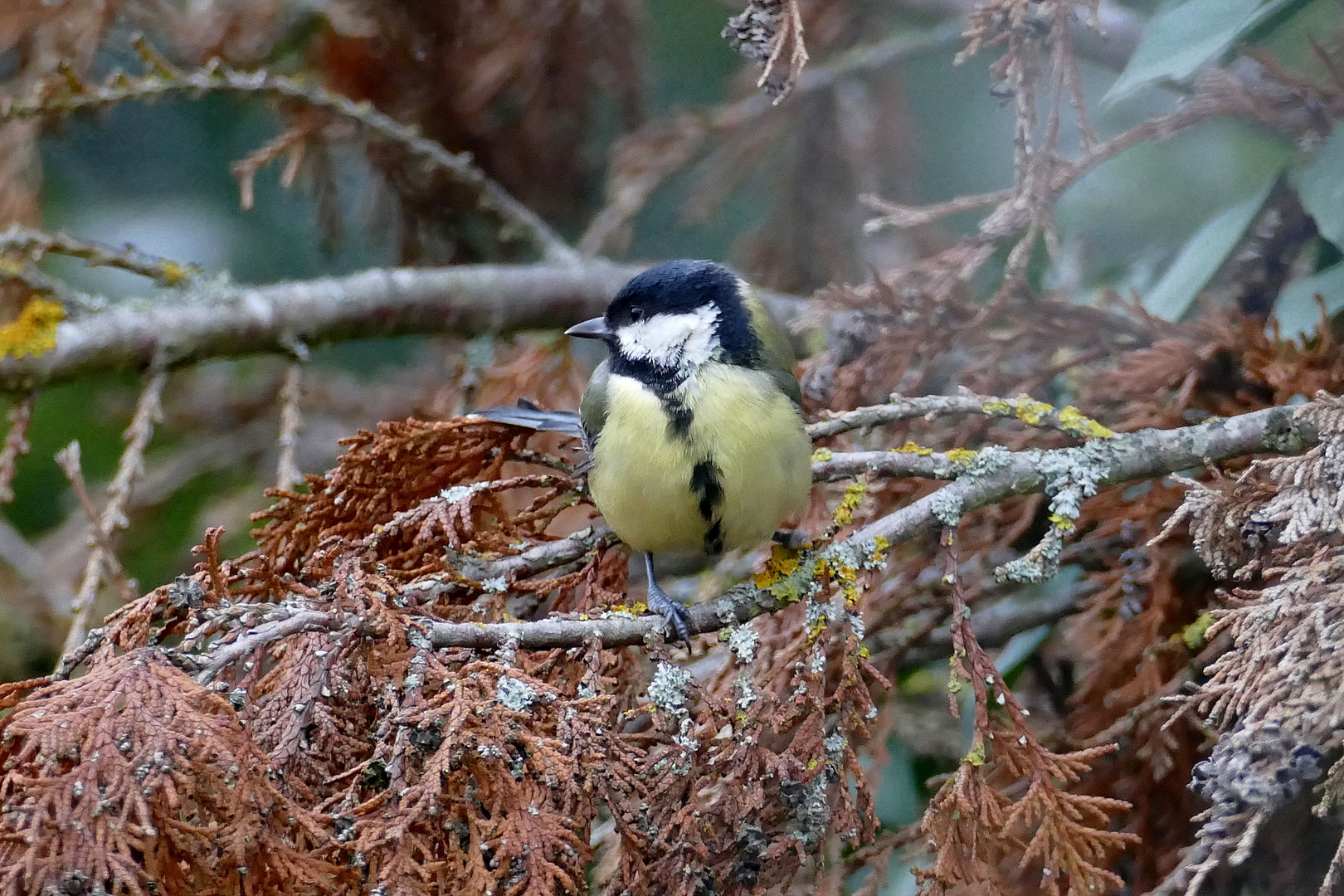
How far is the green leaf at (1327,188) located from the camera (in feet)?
5.26

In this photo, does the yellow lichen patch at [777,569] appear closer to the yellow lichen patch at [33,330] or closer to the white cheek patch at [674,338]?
the white cheek patch at [674,338]

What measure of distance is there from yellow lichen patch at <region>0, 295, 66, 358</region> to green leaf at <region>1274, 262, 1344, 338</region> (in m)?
2.20

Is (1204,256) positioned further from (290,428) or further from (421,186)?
(421,186)

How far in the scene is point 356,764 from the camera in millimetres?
1172

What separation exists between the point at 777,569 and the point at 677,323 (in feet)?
1.57

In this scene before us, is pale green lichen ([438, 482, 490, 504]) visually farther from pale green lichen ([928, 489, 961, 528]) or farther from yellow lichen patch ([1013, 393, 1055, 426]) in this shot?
yellow lichen patch ([1013, 393, 1055, 426])

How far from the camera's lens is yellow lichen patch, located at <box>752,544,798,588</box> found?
1526 millimetres

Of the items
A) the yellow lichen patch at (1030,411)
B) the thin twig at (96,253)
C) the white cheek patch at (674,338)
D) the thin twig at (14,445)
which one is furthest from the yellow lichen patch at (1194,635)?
the thin twig at (96,253)

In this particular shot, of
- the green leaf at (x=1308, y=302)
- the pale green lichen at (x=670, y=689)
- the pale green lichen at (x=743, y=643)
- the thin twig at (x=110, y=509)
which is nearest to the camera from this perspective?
the pale green lichen at (x=670, y=689)

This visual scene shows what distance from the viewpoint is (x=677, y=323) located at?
1.79m

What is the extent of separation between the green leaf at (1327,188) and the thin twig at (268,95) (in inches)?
64.7

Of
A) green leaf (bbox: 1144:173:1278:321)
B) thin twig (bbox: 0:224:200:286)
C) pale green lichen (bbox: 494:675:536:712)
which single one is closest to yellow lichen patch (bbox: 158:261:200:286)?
thin twig (bbox: 0:224:200:286)

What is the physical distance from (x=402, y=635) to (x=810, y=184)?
2609mm

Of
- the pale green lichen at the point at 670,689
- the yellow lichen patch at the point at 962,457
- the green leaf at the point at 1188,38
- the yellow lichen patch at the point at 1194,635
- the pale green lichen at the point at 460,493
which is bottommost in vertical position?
the yellow lichen patch at the point at 1194,635
